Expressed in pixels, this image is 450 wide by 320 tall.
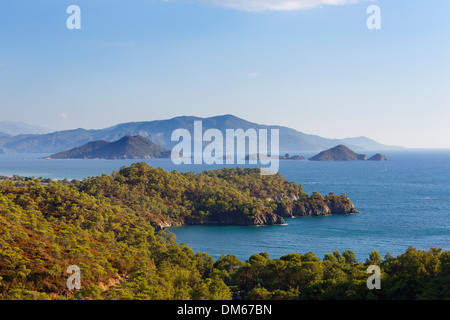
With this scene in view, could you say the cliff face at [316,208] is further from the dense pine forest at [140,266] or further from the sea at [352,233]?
the dense pine forest at [140,266]

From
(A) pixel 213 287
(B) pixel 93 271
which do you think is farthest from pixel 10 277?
(A) pixel 213 287

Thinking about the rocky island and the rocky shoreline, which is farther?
the rocky island

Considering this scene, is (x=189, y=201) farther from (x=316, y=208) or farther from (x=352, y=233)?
(x=352, y=233)

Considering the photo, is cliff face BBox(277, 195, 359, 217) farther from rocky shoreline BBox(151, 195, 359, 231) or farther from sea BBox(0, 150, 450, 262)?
sea BBox(0, 150, 450, 262)

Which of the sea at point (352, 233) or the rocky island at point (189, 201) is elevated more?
the rocky island at point (189, 201)

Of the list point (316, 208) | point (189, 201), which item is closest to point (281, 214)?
point (316, 208)

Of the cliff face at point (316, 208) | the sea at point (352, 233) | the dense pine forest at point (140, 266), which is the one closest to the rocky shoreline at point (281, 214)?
the cliff face at point (316, 208)

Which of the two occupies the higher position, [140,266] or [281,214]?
[140,266]

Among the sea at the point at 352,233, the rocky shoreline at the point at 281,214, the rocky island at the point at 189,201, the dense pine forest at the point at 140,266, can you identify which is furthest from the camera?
the rocky island at the point at 189,201

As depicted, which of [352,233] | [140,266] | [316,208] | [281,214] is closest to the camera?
[140,266]

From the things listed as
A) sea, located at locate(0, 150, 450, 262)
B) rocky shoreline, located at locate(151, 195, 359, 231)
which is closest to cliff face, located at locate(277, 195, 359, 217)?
rocky shoreline, located at locate(151, 195, 359, 231)

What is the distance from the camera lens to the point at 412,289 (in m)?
23.2

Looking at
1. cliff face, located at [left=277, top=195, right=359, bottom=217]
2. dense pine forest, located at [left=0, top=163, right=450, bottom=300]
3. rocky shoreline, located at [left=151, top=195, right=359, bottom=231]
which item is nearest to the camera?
dense pine forest, located at [left=0, top=163, right=450, bottom=300]
